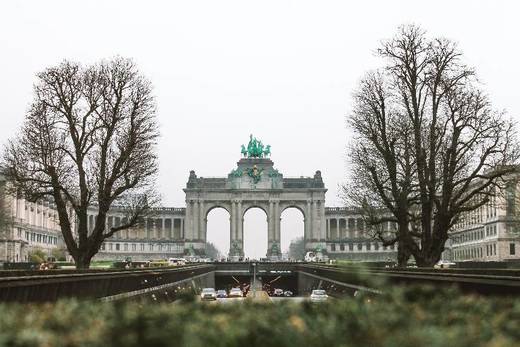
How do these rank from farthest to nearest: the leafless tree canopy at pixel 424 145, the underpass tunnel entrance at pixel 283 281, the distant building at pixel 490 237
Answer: the distant building at pixel 490 237 → the underpass tunnel entrance at pixel 283 281 → the leafless tree canopy at pixel 424 145

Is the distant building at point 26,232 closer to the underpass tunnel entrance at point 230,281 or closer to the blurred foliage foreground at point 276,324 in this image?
the underpass tunnel entrance at point 230,281

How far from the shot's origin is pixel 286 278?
130500 millimetres

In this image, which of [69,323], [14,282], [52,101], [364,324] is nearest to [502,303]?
[364,324]

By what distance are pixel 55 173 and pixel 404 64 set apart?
24.9 meters

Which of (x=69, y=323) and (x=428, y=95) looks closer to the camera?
(x=69, y=323)

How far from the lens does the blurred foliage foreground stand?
516 cm

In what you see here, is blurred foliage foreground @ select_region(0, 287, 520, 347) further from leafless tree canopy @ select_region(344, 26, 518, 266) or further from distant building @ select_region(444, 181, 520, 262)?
distant building @ select_region(444, 181, 520, 262)

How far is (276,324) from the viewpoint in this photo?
19.7 ft

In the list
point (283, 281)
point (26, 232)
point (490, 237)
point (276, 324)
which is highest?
point (26, 232)

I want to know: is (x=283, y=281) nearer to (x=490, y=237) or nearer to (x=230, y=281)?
(x=230, y=281)

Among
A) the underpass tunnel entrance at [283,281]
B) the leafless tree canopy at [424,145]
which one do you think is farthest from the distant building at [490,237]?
the leafless tree canopy at [424,145]

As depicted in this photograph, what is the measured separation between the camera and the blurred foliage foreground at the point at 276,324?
5.16m

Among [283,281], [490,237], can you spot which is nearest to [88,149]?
[283,281]

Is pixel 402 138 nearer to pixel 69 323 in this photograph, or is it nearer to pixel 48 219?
pixel 69 323
